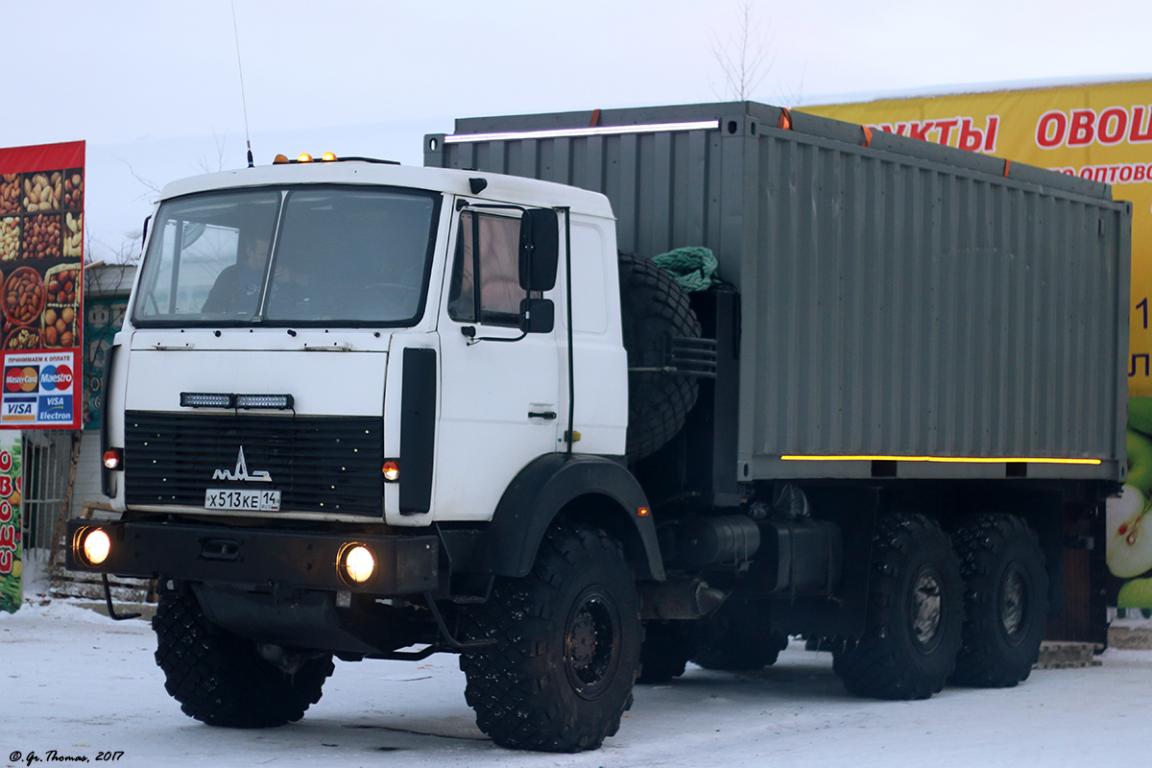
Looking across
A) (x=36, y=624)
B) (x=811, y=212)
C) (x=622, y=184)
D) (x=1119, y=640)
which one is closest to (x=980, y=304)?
(x=811, y=212)

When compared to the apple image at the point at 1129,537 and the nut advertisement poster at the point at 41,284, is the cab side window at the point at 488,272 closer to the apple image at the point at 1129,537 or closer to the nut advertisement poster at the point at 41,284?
the nut advertisement poster at the point at 41,284

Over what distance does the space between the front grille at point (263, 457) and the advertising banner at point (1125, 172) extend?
32.3ft

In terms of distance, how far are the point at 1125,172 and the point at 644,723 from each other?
901cm

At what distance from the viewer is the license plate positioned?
9.05 metres

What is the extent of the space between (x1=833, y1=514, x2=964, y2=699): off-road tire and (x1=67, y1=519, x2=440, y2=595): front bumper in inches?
170

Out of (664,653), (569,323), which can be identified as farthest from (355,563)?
(664,653)

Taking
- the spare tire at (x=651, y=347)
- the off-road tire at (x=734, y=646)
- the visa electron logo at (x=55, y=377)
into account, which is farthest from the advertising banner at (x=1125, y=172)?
the visa electron logo at (x=55, y=377)

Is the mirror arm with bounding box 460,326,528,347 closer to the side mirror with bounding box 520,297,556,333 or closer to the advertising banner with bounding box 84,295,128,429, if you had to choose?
the side mirror with bounding box 520,297,556,333

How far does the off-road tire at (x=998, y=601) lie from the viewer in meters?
13.4

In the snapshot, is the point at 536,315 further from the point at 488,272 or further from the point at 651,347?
the point at 651,347

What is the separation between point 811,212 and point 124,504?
4.60 meters

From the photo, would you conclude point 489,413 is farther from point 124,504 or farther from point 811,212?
point 811,212

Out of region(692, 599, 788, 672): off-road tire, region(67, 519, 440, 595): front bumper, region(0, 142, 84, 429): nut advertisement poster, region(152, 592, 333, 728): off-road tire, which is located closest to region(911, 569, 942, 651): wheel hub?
region(692, 599, 788, 672): off-road tire

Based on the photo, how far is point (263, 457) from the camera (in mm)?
9117
